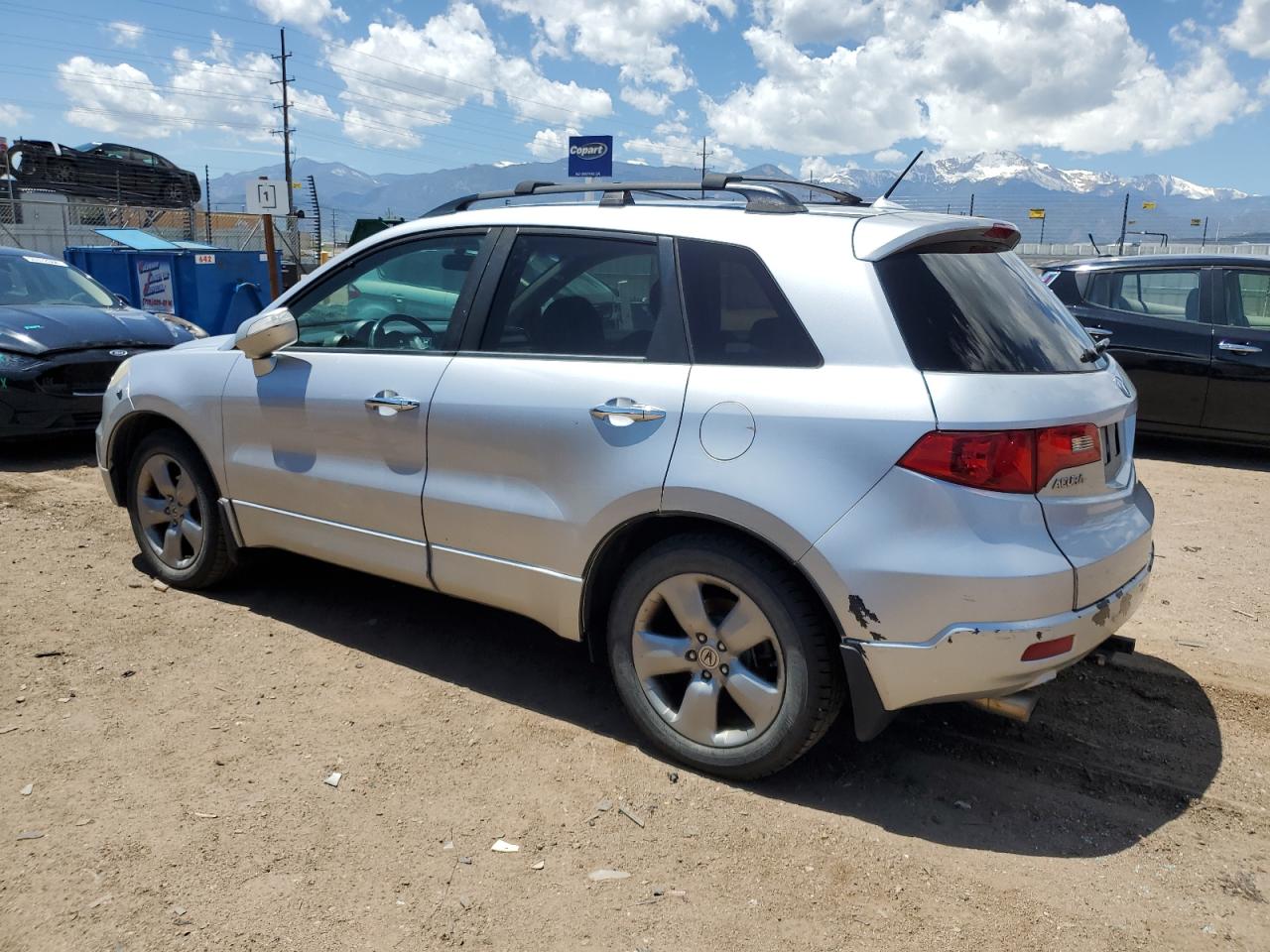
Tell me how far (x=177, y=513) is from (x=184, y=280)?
32.4ft

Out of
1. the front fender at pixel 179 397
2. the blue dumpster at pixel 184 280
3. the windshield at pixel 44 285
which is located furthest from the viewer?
the blue dumpster at pixel 184 280

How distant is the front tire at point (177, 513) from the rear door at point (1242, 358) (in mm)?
7190

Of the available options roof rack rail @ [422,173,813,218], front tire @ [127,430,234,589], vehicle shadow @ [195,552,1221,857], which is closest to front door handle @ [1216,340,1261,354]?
vehicle shadow @ [195,552,1221,857]

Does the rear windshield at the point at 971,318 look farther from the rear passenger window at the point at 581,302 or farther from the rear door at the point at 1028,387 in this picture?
the rear passenger window at the point at 581,302

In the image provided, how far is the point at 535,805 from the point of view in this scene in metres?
3.04

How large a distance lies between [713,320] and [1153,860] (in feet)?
6.47

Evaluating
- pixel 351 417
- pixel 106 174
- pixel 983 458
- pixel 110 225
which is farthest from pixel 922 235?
pixel 106 174

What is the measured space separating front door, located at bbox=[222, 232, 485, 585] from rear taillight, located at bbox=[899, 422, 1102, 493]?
1.76m

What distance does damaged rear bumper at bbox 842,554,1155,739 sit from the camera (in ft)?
8.72

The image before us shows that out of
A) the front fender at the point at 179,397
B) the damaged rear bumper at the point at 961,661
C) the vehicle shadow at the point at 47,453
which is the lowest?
the vehicle shadow at the point at 47,453

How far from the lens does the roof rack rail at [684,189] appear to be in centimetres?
322

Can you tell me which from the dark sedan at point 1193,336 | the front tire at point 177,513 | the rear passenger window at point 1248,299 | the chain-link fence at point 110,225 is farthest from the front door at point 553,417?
the chain-link fence at point 110,225

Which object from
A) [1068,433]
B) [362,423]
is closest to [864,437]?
[1068,433]

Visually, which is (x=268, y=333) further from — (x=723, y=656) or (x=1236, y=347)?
(x=1236, y=347)
